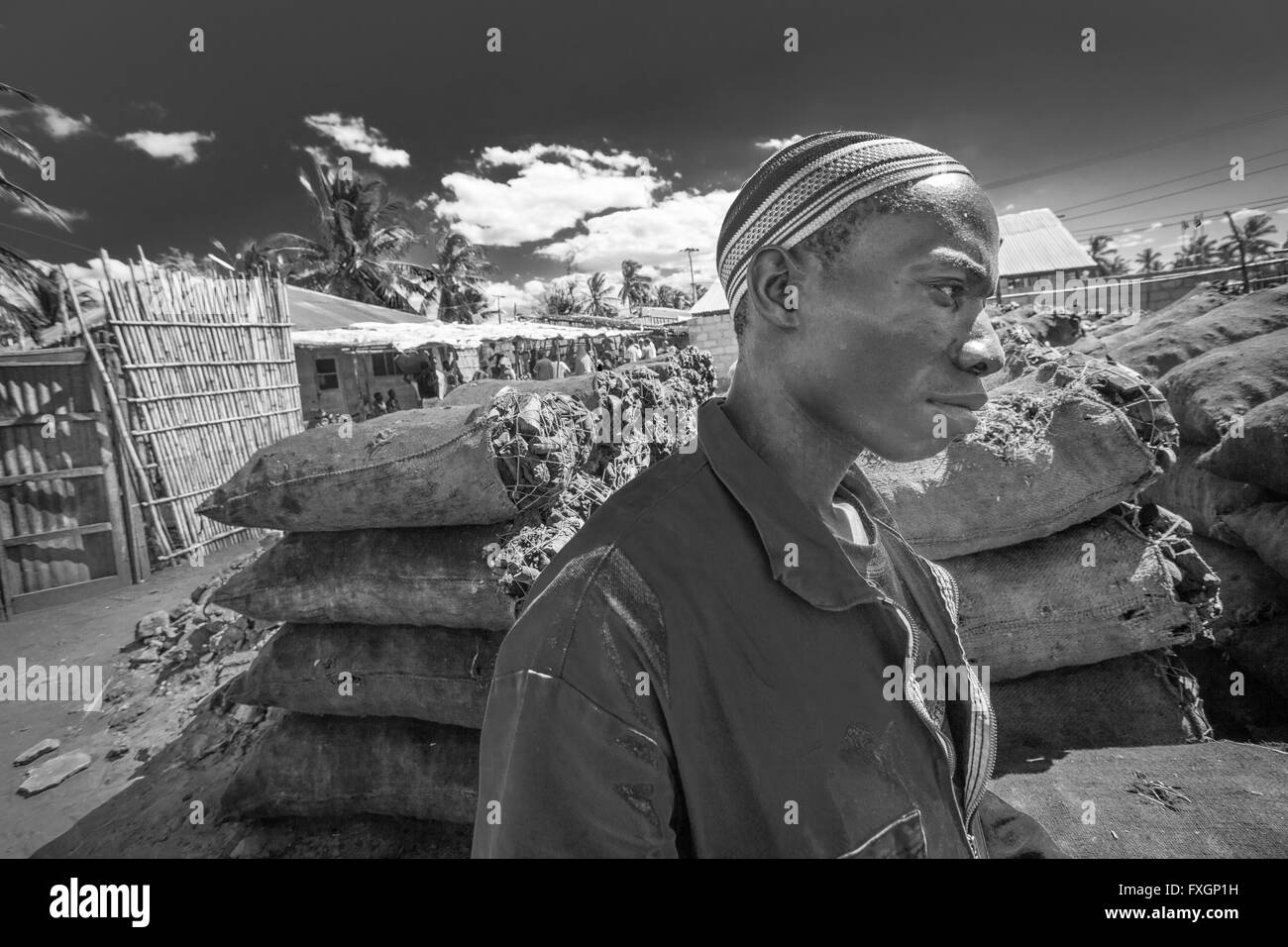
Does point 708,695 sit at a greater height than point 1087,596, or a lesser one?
greater

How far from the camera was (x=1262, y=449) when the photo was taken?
11.7 feet

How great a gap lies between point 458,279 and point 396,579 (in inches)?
1263

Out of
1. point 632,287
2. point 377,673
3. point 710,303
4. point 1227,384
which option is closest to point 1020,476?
point 1227,384

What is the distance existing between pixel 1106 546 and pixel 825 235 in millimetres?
2744

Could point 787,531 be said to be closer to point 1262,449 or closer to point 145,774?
point 1262,449

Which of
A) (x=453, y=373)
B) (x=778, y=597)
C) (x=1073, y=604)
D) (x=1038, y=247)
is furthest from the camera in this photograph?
(x=1038, y=247)

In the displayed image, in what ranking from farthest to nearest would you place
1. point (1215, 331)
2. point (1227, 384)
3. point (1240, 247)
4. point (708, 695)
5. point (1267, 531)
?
point (1240, 247)
point (1215, 331)
point (1227, 384)
point (1267, 531)
point (708, 695)

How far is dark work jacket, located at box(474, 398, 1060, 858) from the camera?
2.59 ft

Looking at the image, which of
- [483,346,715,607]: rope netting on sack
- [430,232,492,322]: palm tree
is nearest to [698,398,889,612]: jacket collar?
[483,346,715,607]: rope netting on sack

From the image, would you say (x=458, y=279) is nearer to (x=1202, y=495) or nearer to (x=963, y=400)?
(x=1202, y=495)

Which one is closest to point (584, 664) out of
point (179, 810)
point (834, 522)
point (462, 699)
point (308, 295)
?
point (834, 522)

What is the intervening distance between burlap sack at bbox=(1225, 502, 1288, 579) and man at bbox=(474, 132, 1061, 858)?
3.58m

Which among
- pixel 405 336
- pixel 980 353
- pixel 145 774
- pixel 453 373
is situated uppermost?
pixel 405 336

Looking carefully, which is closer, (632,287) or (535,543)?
(535,543)
